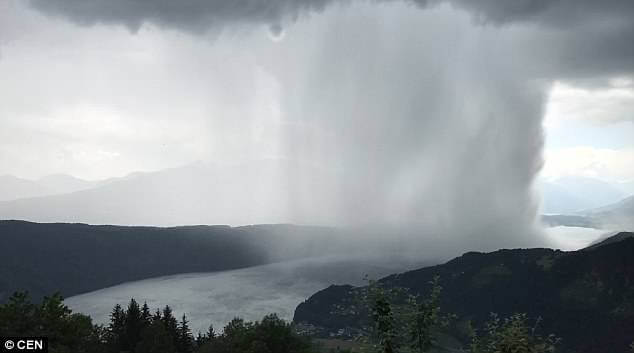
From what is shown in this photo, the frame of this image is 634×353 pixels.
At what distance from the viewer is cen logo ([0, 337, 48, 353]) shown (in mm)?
42938

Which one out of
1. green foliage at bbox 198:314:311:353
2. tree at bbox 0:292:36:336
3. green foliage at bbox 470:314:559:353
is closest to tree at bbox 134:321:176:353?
green foliage at bbox 198:314:311:353

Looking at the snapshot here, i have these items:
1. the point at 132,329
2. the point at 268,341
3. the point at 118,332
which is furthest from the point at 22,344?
the point at 132,329

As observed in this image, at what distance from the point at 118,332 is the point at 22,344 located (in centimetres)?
4046

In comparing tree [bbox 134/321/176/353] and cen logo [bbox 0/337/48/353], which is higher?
cen logo [bbox 0/337/48/353]

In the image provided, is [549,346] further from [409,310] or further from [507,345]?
[409,310]

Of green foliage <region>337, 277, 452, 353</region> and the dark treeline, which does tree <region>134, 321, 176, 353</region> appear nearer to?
the dark treeline

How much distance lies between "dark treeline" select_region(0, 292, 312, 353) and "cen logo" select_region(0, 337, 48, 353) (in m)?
1.74

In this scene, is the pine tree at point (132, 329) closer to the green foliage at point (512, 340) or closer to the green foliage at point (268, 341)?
the green foliage at point (268, 341)

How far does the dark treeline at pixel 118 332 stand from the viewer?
2072 inches

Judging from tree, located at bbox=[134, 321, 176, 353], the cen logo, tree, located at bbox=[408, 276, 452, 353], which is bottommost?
tree, located at bbox=[134, 321, 176, 353]

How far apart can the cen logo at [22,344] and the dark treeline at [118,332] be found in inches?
68.4

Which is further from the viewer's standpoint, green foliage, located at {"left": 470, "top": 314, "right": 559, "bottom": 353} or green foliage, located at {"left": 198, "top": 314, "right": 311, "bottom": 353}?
green foliage, located at {"left": 198, "top": 314, "right": 311, "bottom": 353}

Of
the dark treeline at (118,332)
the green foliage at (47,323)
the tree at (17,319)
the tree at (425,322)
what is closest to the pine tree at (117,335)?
the dark treeline at (118,332)

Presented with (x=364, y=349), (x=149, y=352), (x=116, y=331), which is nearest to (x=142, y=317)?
(x=116, y=331)
